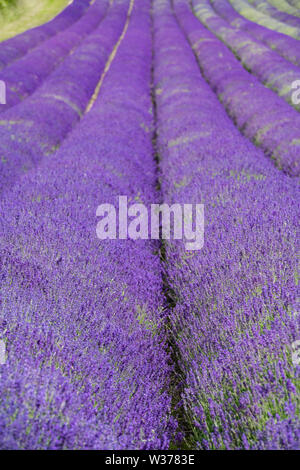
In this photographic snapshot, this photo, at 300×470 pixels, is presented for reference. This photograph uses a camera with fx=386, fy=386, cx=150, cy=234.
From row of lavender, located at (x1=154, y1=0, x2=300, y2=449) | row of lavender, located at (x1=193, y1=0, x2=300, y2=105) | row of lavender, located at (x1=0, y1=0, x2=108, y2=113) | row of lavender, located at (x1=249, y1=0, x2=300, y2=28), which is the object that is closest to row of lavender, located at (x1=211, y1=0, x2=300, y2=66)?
row of lavender, located at (x1=193, y1=0, x2=300, y2=105)

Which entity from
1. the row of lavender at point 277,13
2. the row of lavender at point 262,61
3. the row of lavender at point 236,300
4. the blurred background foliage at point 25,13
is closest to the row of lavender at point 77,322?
the row of lavender at point 236,300

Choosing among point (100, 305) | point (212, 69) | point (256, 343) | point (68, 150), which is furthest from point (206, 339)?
point (212, 69)

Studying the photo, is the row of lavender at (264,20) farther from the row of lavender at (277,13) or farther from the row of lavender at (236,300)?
the row of lavender at (236,300)

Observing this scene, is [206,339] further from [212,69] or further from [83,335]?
[212,69]

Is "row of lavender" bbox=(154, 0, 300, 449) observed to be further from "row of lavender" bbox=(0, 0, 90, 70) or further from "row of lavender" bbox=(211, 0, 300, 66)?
"row of lavender" bbox=(0, 0, 90, 70)

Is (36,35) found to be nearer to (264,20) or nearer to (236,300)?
Answer: (264,20)
